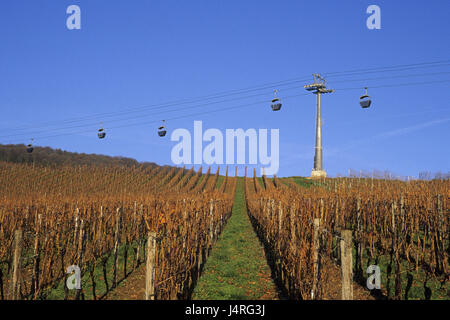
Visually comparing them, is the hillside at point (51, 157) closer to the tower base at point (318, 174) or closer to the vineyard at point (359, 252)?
the tower base at point (318, 174)

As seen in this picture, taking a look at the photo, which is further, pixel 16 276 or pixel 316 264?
pixel 316 264

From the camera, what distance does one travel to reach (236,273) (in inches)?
422

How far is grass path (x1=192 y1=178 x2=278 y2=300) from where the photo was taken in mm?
8961

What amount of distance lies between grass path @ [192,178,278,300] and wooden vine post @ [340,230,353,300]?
13.5 ft

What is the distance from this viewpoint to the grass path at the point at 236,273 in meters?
8.96

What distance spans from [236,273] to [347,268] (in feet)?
20.7

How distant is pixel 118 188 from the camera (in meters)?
42.4
